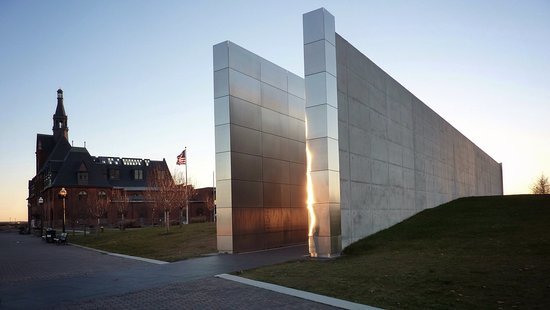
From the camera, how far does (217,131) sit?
70.1 ft

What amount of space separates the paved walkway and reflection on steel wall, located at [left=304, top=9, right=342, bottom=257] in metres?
2.31

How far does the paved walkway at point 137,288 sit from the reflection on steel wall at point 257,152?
4134 millimetres

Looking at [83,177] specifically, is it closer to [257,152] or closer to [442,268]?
[257,152]

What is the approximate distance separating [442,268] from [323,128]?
744 cm

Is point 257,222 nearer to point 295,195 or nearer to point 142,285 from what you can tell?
point 295,195

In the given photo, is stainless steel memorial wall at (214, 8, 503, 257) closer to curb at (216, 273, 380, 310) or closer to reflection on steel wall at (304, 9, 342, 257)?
reflection on steel wall at (304, 9, 342, 257)

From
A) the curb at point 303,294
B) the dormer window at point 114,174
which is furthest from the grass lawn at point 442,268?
the dormer window at point 114,174

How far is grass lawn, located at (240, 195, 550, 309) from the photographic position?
1023cm

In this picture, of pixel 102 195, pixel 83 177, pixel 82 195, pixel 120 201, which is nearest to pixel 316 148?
pixel 120 201

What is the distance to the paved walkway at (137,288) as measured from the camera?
10102 mm

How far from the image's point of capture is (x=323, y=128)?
715 inches

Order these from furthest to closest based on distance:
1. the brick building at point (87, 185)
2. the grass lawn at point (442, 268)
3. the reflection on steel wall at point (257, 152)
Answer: the brick building at point (87, 185)
the reflection on steel wall at point (257, 152)
the grass lawn at point (442, 268)

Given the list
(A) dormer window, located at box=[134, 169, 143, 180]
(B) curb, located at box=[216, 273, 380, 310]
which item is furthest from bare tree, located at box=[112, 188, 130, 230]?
(B) curb, located at box=[216, 273, 380, 310]

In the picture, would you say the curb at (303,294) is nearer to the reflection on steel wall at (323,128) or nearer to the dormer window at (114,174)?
the reflection on steel wall at (323,128)
